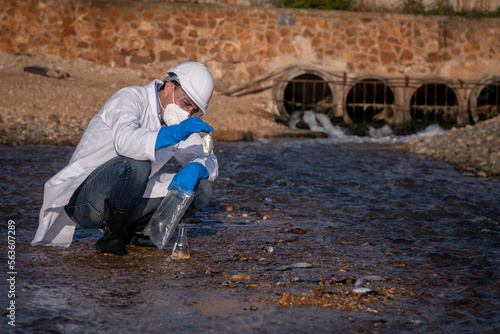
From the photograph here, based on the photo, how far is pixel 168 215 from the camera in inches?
131

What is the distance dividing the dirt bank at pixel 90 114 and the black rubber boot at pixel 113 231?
5.00 meters

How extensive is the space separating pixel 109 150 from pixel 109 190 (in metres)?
0.24

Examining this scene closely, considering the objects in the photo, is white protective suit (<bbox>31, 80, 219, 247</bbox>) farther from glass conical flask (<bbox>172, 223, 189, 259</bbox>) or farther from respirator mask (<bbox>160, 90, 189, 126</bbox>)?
glass conical flask (<bbox>172, 223, 189, 259</bbox>)

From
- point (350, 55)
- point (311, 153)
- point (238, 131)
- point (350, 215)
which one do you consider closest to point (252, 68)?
point (350, 55)

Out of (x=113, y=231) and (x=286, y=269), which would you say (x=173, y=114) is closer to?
(x=113, y=231)

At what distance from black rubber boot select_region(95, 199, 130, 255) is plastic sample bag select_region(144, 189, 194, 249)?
0.19 m

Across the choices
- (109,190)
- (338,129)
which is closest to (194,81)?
(109,190)

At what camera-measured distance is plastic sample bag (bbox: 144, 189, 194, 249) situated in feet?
10.8

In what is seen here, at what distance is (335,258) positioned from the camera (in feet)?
11.0

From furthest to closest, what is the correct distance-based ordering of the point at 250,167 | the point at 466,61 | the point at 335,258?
the point at 466,61 → the point at 250,167 → the point at 335,258

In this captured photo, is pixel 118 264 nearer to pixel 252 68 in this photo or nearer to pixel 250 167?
pixel 250 167

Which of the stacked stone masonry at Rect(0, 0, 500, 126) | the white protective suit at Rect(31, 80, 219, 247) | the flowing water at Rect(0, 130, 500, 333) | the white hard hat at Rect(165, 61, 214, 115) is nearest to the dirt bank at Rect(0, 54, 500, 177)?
the stacked stone masonry at Rect(0, 0, 500, 126)

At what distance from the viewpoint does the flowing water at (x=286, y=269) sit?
2359mm

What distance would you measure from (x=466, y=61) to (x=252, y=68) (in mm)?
5353
